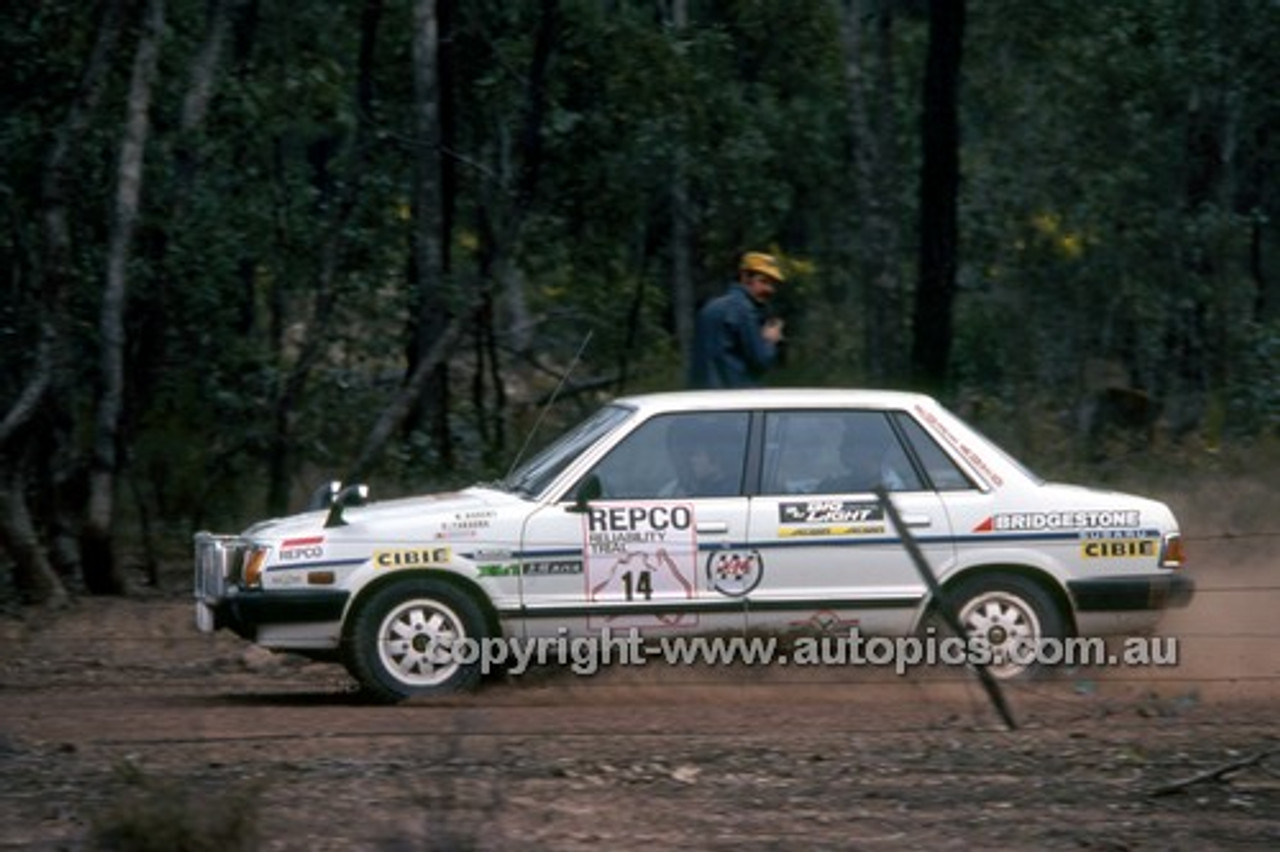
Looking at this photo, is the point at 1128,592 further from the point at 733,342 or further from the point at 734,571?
the point at 733,342

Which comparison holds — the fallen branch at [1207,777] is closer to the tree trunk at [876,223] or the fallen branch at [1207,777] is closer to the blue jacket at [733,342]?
the blue jacket at [733,342]

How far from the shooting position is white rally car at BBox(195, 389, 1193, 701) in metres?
12.0

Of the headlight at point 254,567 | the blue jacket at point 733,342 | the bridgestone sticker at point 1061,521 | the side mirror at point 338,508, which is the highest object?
the blue jacket at point 733,342

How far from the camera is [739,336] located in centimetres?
1467

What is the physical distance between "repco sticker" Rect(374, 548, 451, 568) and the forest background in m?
2.25

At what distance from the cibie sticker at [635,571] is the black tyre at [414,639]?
2.05 feet

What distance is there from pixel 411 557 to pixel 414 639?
41 centimetres

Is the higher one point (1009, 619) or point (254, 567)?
point (254, 567)

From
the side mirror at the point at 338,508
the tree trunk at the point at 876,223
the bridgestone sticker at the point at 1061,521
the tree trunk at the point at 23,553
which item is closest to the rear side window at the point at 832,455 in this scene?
the bridgestone sticker at the point at 1061,521

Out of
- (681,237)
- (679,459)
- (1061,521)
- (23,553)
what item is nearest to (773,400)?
(679,459)

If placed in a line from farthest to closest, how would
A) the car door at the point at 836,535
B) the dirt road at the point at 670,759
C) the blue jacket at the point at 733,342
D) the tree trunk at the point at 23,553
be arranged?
the tree trunk at the point at 23,553 → the blue jacket at the point at 733,342 → the car door at the point at 836,535 → the dirt road at the point at 670,759

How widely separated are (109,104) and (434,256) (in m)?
2.84

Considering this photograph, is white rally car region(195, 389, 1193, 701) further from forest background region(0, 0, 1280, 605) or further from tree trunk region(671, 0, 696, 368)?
tree trunk region(671, 0, 696, 368)

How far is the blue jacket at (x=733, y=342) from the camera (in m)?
14.6
